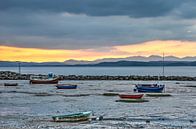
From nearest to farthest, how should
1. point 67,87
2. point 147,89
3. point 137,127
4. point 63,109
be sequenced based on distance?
point 137,127, point 63,109, point 147,89, point 67,87

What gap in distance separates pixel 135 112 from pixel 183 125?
29.6ft

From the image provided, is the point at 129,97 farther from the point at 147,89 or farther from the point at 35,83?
the point at 35,83

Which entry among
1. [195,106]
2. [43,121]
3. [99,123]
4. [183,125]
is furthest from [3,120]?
[195,106]

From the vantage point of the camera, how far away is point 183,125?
1241 inches

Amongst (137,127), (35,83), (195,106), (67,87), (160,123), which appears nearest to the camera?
(137,127)

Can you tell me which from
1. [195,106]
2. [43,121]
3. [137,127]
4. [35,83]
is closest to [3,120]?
[43,121]

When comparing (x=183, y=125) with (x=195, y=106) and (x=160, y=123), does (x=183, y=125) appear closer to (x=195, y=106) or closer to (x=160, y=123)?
(x=160, y=123)

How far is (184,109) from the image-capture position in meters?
43.3

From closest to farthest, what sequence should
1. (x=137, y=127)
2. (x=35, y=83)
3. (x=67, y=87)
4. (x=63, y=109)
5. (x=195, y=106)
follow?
(x=137, y=127) → (x=63, y=109) → (x=195, y=106) → (x=67, y=87) → (x=35, y=83)

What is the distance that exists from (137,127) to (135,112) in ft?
31.6

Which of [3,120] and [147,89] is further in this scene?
[147,89]

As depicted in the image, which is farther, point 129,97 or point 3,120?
point 129,97

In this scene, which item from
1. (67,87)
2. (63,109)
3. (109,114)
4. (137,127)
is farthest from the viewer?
(67,87)

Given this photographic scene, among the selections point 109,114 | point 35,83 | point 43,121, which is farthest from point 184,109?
point 35,83
